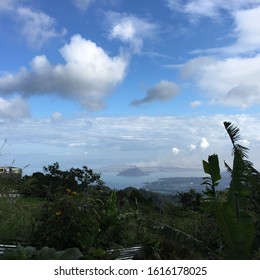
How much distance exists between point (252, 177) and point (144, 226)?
204 cm

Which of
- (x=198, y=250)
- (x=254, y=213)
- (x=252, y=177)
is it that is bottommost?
(x=198, y=250)

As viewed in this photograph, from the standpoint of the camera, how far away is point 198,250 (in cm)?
655

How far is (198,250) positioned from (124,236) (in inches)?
49.6

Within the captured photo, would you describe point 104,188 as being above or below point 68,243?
above

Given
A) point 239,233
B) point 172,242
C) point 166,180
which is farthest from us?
point 166,180

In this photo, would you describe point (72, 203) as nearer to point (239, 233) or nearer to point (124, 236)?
point (124, 236)

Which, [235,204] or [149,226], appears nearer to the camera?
[235,204]

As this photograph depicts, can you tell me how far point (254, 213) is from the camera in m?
6.74

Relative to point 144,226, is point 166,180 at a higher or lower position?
higher
